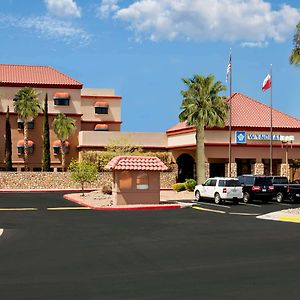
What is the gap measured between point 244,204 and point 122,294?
1076 inches

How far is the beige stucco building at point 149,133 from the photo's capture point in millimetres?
53438

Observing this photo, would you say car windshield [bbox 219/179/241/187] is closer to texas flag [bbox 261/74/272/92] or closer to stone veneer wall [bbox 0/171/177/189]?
texas flag [bbox 261/74/272/92]

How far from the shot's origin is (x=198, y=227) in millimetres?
21125

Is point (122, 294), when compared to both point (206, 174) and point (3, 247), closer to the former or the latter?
point (3, 247)

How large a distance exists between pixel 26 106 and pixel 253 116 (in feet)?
88.8

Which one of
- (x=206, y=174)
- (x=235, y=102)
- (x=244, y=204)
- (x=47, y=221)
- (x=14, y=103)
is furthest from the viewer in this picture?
(x=14, y=103)

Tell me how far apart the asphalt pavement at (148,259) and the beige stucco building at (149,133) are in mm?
29805

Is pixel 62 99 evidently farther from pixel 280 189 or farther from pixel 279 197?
pixel 279 197

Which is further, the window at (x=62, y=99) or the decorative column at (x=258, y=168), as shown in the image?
the window at (x=62, y=99)

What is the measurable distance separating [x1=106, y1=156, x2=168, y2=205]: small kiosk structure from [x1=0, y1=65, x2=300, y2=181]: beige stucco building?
60.0ft

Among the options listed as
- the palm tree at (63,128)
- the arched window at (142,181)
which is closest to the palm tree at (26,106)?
the palm tree at (63,128)

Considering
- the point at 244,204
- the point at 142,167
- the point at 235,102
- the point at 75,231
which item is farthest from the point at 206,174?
the point at 75,231

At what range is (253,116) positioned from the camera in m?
55.4

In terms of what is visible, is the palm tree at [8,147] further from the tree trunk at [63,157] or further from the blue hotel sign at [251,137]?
the blue hotel sign at [251,137]
